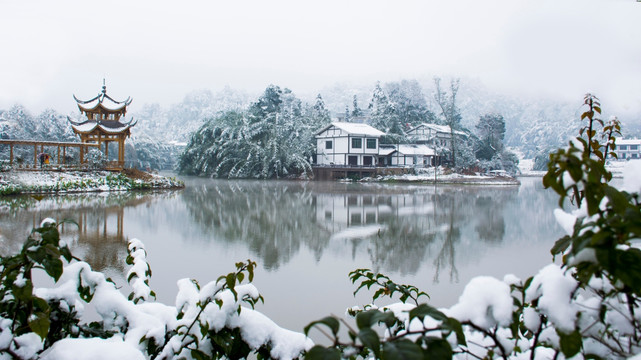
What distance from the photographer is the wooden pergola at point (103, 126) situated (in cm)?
1952

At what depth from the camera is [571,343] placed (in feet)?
1.83

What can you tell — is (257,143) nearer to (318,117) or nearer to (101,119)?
(318,117)

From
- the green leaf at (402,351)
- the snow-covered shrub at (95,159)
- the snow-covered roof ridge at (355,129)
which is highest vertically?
the snow-covered roof ridge at (355,129)

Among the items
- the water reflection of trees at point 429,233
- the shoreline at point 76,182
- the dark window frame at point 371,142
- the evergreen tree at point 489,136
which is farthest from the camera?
the evergreen tree at point 489,136

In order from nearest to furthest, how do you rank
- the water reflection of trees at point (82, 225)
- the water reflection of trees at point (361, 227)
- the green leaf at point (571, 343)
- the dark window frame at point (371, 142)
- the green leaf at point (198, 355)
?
the green leaf at point (571, 343)
the green leaf at point (198, 355)
the water reflection of trees at point (82, 225)
the water reflection of trees at point (361, 227)
the dark window frame at point (371, 142)

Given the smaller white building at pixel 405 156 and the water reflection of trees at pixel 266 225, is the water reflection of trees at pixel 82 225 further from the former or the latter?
the smaller white building at pixel 405 156

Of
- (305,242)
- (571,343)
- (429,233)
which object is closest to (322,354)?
(571,343)

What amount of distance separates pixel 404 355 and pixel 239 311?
614 millimetres

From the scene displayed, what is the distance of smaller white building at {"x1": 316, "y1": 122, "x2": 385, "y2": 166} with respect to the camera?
27.7 m

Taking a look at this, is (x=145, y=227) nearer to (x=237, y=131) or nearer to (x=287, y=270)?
(x=287, y=270)

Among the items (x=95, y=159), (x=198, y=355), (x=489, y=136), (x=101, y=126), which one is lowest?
(x=198, y=355)

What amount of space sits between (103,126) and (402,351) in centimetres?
2226

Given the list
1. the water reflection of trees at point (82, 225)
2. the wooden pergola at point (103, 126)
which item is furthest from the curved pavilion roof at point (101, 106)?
the water reflection of trees at point (82, 225)

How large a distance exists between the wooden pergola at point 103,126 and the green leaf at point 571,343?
68.2 feet
